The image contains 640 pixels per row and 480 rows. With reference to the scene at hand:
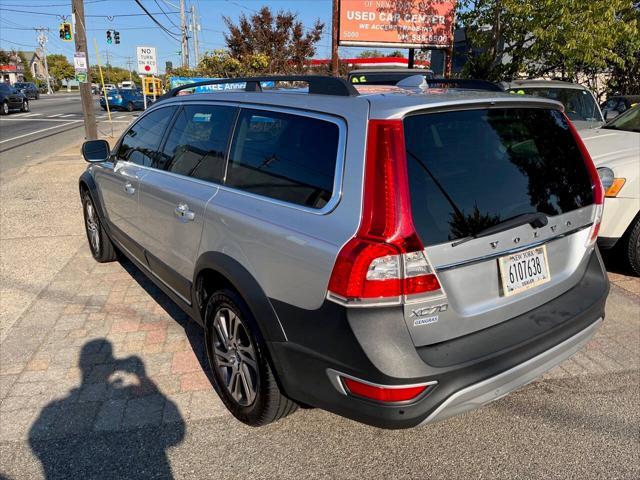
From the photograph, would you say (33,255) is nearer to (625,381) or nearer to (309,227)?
(309,227)

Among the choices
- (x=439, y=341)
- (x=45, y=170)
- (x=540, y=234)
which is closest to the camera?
(x=439, y=341)

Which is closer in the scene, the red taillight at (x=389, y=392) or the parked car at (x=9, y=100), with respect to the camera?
the red taillight at (x=389, y=392)

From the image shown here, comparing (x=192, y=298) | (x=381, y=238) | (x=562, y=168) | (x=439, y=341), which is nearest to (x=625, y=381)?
(x=562, y=168)

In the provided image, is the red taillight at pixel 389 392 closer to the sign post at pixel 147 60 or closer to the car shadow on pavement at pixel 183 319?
the car shadow on pavement at pixel 183 319

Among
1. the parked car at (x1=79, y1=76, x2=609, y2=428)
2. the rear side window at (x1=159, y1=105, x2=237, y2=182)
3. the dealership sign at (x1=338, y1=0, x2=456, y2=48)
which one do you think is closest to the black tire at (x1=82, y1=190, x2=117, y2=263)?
the rear side window at (x1=159, y1=105, x2=237, y2=182)

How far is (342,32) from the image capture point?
11477 millimetres

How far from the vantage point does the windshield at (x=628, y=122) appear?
546cm

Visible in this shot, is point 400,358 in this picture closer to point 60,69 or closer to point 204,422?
point 204,422

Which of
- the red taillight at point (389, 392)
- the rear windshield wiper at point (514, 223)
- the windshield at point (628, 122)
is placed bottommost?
the red taillight at point (389, 392)

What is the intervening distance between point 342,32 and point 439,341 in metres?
10.8

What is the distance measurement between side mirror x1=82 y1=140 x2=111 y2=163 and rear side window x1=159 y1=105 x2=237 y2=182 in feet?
4.25

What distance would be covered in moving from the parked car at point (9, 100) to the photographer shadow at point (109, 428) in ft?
96.8

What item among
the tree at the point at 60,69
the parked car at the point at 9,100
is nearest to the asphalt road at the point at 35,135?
the parked car at the point at 9,100

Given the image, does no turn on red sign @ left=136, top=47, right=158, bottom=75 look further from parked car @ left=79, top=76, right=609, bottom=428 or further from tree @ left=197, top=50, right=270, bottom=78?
parked car @ left=79, top=76, right=609, bottom=428
